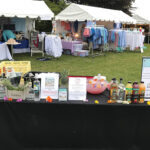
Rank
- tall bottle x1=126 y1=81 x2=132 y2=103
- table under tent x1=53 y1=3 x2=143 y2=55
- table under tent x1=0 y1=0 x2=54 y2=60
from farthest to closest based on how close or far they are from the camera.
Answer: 1. table under tent x1=53 y1=3 x2=143 y2=55
2. table under tent x1=0 y1=0 x2=54 y2=60
3. tall bottle x1=126 y1=81 x2=132 y2=103

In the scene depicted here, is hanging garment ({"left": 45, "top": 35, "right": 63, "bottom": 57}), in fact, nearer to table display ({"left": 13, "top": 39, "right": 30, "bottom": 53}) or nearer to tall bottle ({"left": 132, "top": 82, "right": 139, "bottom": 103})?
table display ({"left": 13, "top": 39, "right": 30, "bottom": 53})

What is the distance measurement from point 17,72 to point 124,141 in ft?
4.67

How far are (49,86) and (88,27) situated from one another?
24.8 ft

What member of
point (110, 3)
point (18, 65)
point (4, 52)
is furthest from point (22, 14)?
point (110, 3)

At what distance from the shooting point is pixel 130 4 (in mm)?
26469

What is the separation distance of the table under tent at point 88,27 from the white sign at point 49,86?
285 inches

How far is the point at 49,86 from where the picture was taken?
212 centimetres

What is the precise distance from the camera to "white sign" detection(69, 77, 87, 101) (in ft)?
6.84

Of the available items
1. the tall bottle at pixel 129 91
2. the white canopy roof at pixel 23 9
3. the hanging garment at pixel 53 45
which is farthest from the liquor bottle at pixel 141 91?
the white canopy roof at pixel 23 9

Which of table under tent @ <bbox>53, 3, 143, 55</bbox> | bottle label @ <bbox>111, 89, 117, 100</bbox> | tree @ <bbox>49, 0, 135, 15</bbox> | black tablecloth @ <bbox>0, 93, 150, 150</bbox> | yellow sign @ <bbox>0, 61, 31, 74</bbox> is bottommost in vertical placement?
black tablecloth @ <bbox>0, 93, 150, 150</bbox>

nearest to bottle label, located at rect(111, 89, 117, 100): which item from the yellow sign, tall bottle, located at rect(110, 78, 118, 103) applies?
tall bottle, located at rect(110, 78, 118, 103)

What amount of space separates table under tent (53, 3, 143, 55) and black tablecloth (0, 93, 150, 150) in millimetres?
7341

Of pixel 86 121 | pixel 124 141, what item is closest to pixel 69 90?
pixel 86 121

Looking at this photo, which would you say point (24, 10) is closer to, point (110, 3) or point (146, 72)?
point (146, 72)
